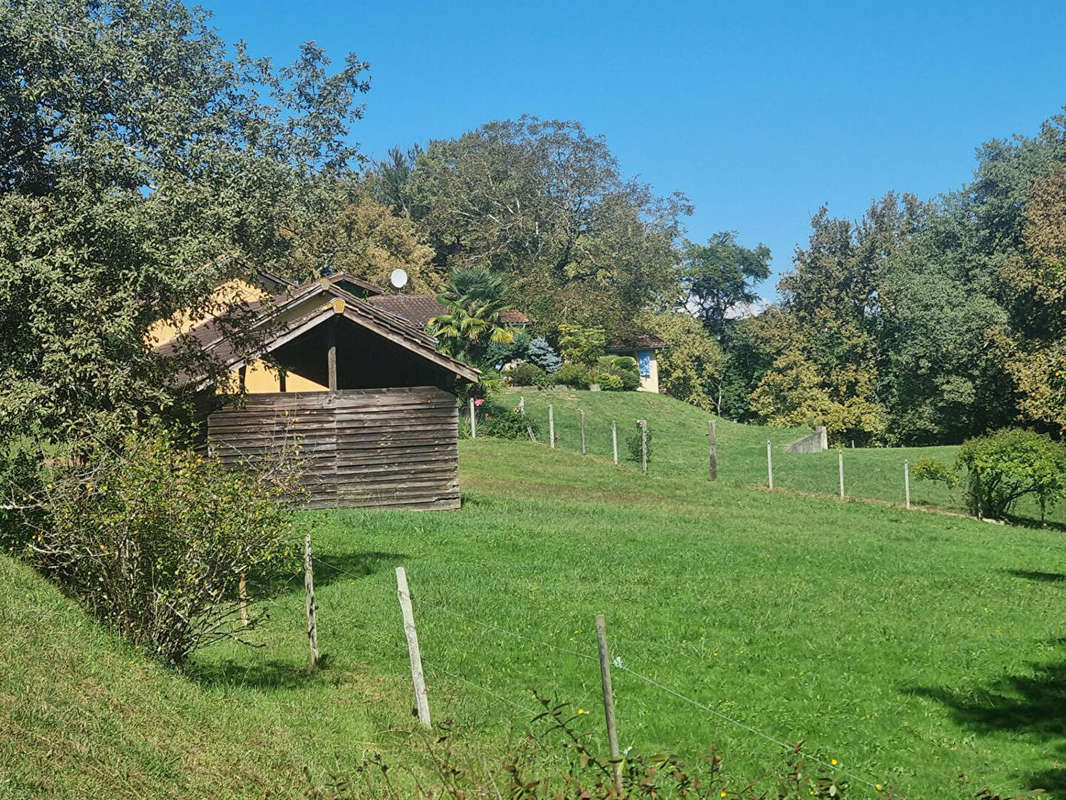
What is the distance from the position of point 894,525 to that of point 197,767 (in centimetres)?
2539

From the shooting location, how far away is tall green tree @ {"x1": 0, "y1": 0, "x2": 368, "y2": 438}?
42.0 ft

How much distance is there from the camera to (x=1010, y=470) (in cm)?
3150

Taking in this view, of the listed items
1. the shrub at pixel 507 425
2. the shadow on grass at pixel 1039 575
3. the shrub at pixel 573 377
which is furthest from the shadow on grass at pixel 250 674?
the shrub at pixel 573 377

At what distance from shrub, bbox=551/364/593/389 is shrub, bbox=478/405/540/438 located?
15.2 m

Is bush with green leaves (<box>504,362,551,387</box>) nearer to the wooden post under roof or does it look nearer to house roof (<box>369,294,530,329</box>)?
house roof (<box>369,294,530,329</box>)

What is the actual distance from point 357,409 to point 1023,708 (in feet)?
58.5

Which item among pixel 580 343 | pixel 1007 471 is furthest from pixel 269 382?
pixel 580 343

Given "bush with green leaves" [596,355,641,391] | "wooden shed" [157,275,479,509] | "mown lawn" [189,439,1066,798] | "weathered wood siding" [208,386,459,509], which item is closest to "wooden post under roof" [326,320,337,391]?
"wooden shed" [157,275,479,509]

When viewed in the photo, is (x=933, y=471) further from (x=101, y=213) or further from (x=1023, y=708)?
(x=101, y=213)

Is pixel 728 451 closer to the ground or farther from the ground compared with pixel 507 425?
closer to the ground

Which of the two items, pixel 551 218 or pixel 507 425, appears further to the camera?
pixel 551 218

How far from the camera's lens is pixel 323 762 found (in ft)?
27.8

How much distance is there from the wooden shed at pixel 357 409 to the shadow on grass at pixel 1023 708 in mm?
15895

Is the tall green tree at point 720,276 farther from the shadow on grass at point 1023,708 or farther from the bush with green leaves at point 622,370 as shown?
the shadow on grass at point 1023,708
